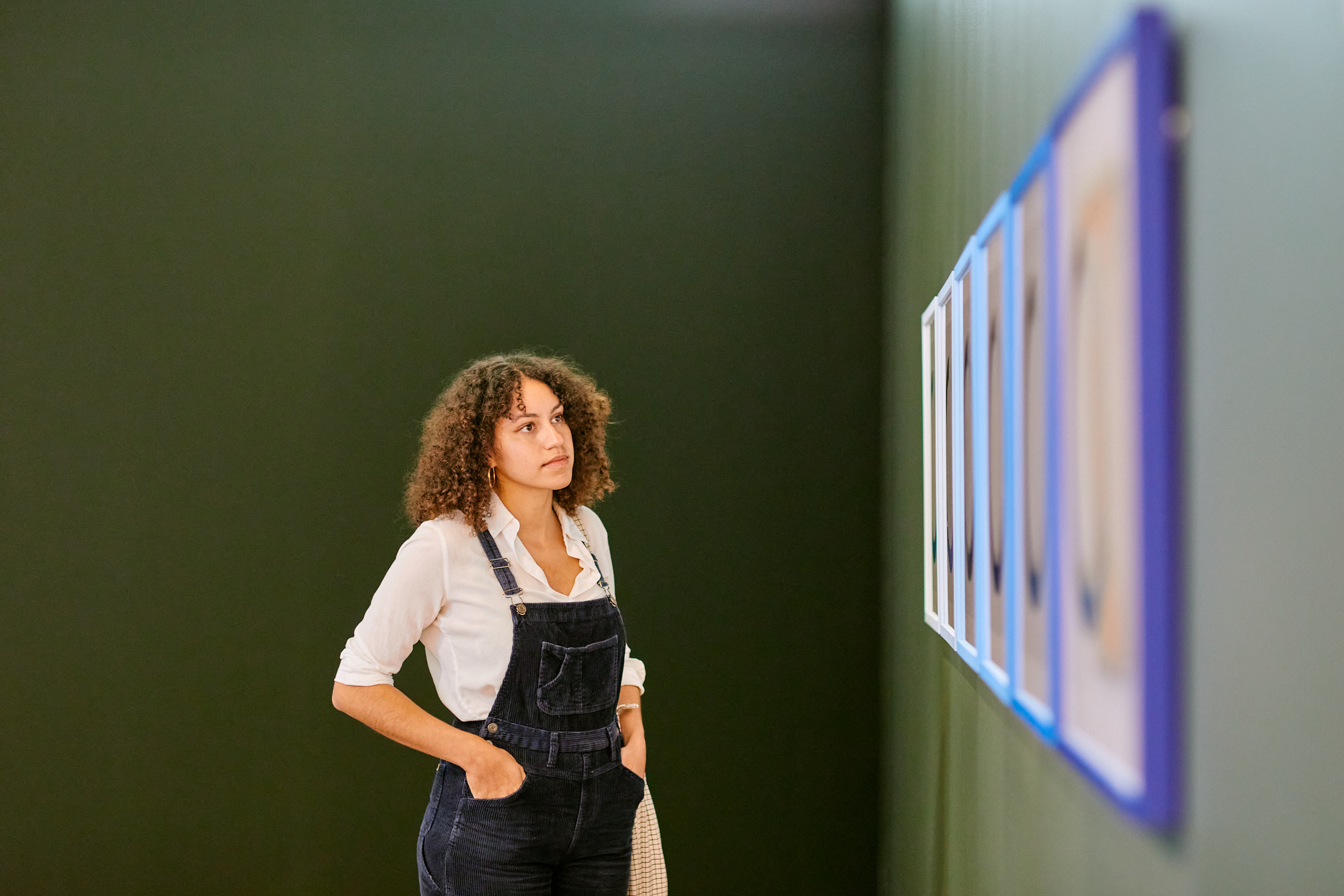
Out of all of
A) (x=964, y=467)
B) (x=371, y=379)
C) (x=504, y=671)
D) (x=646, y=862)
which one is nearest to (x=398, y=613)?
(x=504, y=671)

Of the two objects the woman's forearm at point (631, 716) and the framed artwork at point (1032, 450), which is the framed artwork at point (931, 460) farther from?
the framed artwork at point (1032, 450)

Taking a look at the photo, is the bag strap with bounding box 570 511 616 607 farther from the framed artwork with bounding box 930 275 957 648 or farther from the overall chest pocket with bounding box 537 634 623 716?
the framed artwork with bounding box 930 275 957 648

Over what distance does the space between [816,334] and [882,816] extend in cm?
147

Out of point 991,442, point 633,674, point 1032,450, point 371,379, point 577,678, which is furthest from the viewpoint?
point 371,379

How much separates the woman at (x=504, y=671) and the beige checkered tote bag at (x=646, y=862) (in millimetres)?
61

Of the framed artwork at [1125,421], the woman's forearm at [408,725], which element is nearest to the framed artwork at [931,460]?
the woman's forearm at [408,725]

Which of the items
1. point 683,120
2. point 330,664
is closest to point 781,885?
point 330,664

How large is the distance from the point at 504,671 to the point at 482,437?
433 mm

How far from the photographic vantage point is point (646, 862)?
1.87 metres

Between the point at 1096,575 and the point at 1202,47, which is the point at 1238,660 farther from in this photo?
the point at 1202,47

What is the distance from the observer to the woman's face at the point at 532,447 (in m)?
1.87

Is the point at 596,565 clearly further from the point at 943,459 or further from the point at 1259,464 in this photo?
the point at 1259,464

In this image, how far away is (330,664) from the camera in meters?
3.17

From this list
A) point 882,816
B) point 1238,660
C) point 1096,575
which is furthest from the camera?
point 882,816
